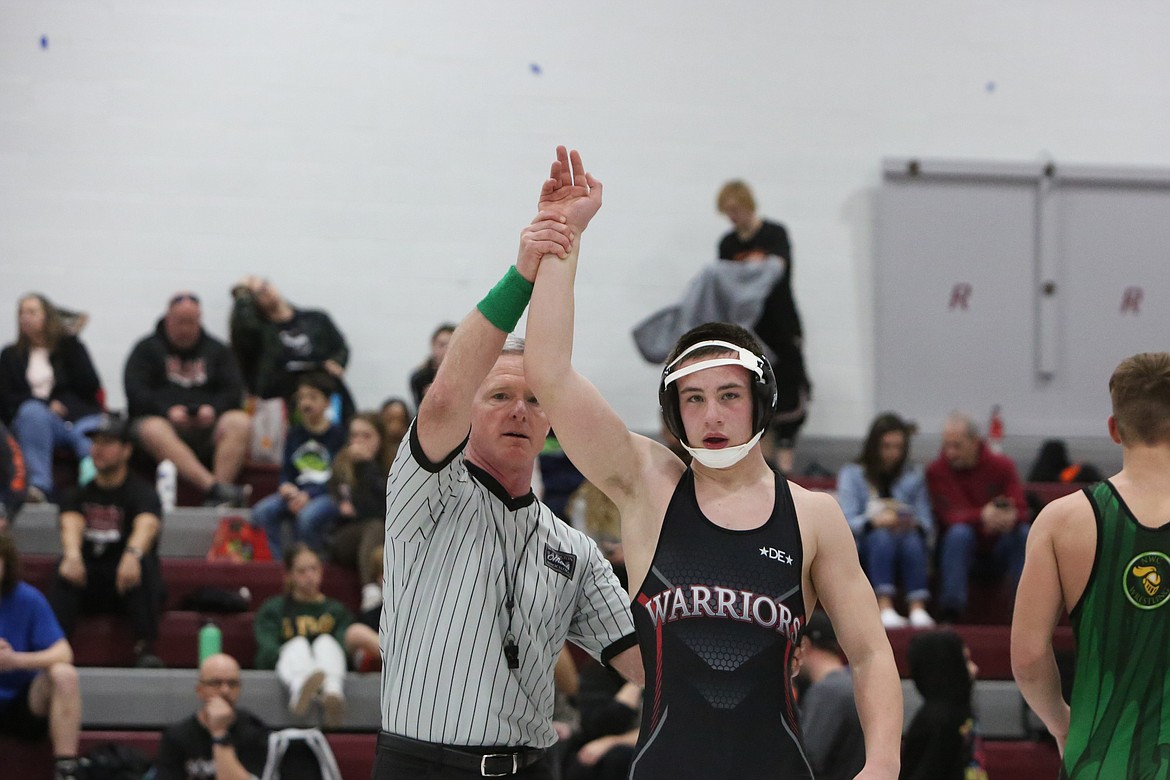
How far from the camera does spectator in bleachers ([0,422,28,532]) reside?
30.1ft

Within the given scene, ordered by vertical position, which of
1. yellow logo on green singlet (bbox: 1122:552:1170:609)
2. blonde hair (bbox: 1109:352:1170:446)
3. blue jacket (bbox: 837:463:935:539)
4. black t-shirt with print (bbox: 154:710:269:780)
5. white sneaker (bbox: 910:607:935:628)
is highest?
blonde hair (bbox: 1109:352:1170:446)

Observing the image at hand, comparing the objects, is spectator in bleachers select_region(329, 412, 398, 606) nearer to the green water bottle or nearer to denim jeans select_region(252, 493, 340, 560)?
denim jeans select_region(252, 493, 340, 560)

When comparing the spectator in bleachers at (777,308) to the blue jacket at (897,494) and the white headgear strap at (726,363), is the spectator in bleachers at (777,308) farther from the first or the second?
the white headgear strap at (726,363)

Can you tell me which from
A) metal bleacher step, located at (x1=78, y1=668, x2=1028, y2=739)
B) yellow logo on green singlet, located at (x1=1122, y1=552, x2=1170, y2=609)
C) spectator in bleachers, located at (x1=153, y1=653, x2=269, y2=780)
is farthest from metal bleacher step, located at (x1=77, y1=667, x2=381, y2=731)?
yellow logo on green singlet, located at (x1=1122, y1=552, x2=1170, y2=609)

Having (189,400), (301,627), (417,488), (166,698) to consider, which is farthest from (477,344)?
(189,400)

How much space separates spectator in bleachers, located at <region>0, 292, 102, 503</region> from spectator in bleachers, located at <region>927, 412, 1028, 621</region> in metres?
6.17

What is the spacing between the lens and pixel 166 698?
8.20 meters

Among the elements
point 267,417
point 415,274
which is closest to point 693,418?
point 267,417

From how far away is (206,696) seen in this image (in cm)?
734

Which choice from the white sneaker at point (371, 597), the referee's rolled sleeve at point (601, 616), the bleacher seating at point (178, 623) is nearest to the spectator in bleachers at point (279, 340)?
the bleacher seating at point (178, 623)

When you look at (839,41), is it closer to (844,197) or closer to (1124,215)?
(844,197)

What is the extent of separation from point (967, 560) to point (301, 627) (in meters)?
4.43

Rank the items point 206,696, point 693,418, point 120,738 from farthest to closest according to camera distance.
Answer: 1. point 120,738
2. point 206,696
3. point 693,418

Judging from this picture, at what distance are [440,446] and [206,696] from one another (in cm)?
457
